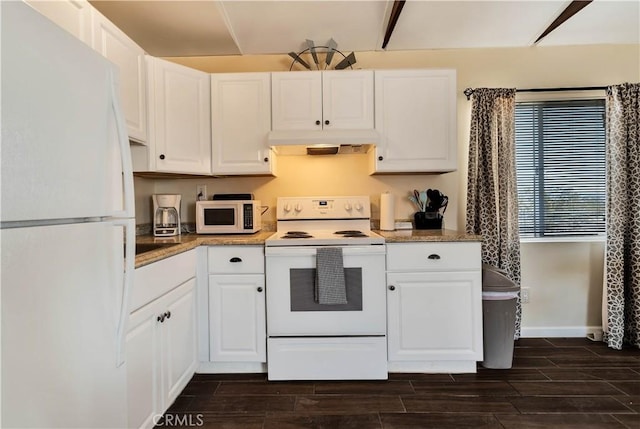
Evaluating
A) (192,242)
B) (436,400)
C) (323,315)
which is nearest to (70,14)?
(192,242)

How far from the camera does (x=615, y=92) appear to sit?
8.59 ft

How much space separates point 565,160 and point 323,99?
2.01 m

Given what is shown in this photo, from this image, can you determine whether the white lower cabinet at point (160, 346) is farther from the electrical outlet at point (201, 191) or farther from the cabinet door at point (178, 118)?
the electrical outlet at point (201, 191)

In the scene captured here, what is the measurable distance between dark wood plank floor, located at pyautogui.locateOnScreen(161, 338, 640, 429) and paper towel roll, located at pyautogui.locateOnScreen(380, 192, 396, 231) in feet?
3.37

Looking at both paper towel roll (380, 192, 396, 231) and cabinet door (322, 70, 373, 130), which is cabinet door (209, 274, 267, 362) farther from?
cabinet door (322, 70, 373, 130)

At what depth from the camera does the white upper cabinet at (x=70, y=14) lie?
4.62 feet

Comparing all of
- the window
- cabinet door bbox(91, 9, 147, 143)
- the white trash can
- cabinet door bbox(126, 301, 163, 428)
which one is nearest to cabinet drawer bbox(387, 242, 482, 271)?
the white trash can

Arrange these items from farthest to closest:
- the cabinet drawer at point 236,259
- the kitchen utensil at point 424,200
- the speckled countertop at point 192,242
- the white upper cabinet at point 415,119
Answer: the kitchen utensil at point 424,200 < the white upper cabinet at point 415,119 < the cabinet drawer at point 236,259 < the speckled countertop at point 192,242

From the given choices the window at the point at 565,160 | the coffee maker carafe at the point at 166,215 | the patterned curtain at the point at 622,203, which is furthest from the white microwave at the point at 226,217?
the patterned curtain at the point at 622,203

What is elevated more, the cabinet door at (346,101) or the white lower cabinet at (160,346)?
the cabinet door at (346,101)

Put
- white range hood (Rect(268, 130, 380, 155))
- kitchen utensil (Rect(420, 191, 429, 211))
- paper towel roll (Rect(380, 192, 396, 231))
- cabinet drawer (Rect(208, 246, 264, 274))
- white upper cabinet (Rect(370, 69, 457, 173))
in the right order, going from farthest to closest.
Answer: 1. kitchen utensil (Rect(420, 191, 429, 211))
2. paper towel roll (Rect(380, 192, 396, 231))
3. white upper cabinet (Rect(370, 69, 457, 173))
4. white range hood (Rect(268, 130, 380, 155))
5. cabinet drawer (Rect(208, 246, 264, 274))

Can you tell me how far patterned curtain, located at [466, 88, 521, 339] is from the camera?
2.67m

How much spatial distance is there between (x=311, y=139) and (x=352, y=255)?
2.76ft

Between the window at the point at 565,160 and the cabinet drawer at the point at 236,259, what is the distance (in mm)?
2143
